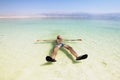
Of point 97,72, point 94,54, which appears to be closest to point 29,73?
point 97,72

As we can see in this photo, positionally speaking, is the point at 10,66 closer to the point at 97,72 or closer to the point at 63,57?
the point at 63,57

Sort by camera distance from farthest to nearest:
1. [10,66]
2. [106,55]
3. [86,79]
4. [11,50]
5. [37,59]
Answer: [11,50]
[106,55]
[37,59]
[10,66]
[86,79]

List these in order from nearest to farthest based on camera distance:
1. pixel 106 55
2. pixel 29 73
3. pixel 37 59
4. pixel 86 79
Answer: pixel 86 79
pixel 29 73
pixel 37 59
pixel 106 55

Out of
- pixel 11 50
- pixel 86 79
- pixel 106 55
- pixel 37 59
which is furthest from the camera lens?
pixel 11 50

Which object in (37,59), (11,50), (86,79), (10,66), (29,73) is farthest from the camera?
(11,50)

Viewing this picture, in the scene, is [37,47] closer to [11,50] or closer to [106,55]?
[11,50]

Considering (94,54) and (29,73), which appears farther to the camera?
(94,54)

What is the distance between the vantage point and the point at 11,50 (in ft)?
29.4

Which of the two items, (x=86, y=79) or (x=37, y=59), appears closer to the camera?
(x=86, y=79)

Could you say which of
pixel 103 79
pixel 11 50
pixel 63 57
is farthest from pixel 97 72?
pixel 11 50

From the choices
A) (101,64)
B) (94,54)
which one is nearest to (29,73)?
(101,64)

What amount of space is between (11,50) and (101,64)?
5.83 metres

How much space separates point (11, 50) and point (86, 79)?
5.63m

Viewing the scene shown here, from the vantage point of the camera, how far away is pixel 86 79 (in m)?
5.53
